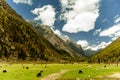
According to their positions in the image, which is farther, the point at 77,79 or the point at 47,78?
the point at 47,78

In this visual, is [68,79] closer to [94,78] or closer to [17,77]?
[94,78]

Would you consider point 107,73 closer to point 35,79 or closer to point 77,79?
point 77,79

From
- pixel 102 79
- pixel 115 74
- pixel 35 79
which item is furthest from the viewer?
pixel 115 74

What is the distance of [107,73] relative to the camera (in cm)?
6556

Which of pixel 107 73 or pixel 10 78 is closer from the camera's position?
pixel 10 78

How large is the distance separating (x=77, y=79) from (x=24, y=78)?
13.0 metres

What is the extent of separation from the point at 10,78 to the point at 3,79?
273 centimetres

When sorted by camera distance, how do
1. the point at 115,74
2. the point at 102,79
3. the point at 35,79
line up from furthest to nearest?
the point at 115,74 → the point at 35,79 → the point at 102,79

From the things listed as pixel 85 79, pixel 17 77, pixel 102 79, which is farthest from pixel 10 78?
pixel 102 79

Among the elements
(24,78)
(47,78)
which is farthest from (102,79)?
(24,78)

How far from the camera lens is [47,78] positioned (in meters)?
61.4

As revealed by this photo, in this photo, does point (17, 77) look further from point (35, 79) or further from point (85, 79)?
point (85, 79)

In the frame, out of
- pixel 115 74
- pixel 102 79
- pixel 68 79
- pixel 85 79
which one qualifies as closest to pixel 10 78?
pixel 68 79

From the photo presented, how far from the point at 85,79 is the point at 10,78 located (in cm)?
1767
